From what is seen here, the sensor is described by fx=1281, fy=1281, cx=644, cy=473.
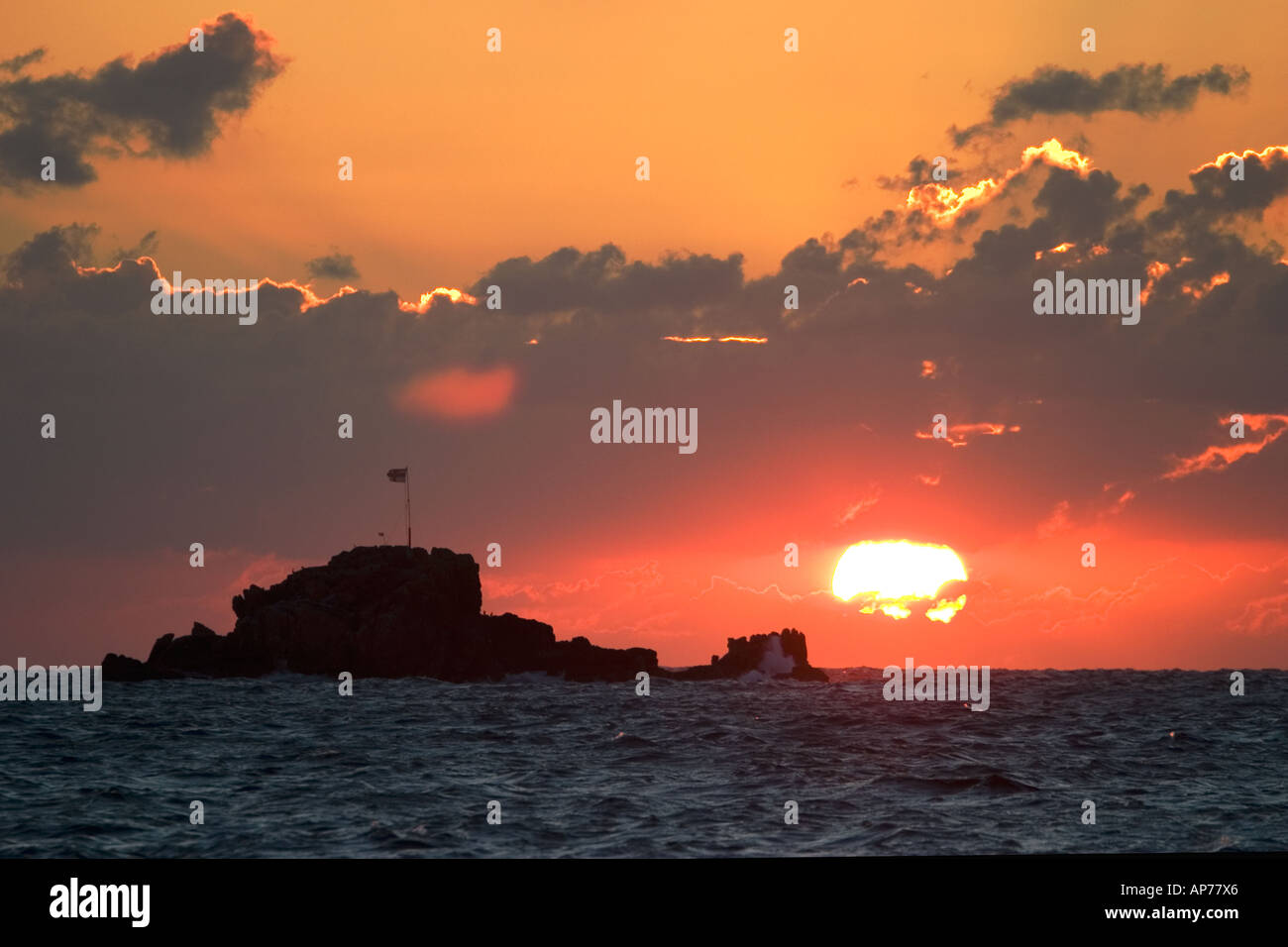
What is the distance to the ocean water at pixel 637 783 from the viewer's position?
3072cm

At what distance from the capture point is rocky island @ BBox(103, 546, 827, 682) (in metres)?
153

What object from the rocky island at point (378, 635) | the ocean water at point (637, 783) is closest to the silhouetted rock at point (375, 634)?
the rocky island at point (378, 635)

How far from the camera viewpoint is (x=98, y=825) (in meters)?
33.1

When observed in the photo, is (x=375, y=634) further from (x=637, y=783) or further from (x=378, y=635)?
(x=637, y=783)

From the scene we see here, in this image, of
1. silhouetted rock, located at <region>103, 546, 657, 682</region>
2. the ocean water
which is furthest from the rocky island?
the ocean water

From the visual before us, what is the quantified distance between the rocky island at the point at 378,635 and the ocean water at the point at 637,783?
229 feet

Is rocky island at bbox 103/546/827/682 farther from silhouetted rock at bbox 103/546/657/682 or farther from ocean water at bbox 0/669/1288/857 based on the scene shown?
ocean water at bbox 0/669/1288/857

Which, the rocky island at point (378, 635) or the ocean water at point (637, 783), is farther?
the rocky island at point (378, 635)

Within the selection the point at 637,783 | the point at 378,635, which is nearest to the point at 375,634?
the point at 378,635

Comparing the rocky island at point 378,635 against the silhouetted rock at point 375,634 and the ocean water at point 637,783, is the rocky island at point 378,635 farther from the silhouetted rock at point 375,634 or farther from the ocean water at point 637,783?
the ocean water at point 637,783
